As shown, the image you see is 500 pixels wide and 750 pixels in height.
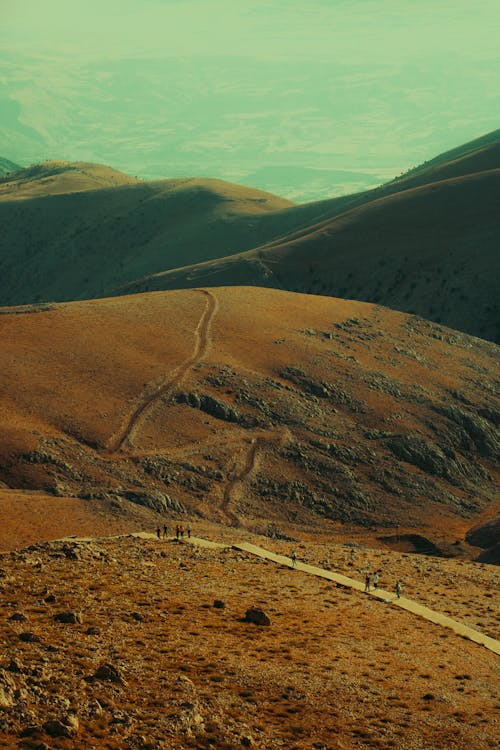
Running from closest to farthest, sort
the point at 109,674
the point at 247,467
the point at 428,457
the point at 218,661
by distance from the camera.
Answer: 1. the point at 109,674
2. the point at 218,661
3. the point at 247,467
4. the point at 428,457

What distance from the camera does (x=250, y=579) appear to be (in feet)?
121

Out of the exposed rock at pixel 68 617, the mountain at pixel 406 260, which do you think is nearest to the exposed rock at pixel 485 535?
the exposed rock at pixel 68 617

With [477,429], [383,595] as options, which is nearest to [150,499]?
[383,595]

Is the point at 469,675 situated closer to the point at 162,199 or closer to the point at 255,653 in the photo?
the point at 255,653

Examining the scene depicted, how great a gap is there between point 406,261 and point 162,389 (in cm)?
6190

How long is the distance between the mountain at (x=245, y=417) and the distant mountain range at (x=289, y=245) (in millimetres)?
32383

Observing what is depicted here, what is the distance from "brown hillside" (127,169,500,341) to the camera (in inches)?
4461

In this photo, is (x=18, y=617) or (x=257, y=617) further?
(x=257, y=617)

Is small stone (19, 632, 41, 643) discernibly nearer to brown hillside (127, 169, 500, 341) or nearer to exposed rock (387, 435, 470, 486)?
exposed rock (387, 435, 470, 486)

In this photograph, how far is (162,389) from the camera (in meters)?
66.9

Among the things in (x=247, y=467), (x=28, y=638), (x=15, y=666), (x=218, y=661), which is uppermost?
(x=15, y=666)

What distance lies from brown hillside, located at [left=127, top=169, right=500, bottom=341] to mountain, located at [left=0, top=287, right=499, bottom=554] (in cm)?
2807

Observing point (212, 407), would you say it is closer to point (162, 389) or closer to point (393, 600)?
point (162, 389)

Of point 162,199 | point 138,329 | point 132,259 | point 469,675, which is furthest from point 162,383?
point 162,199
